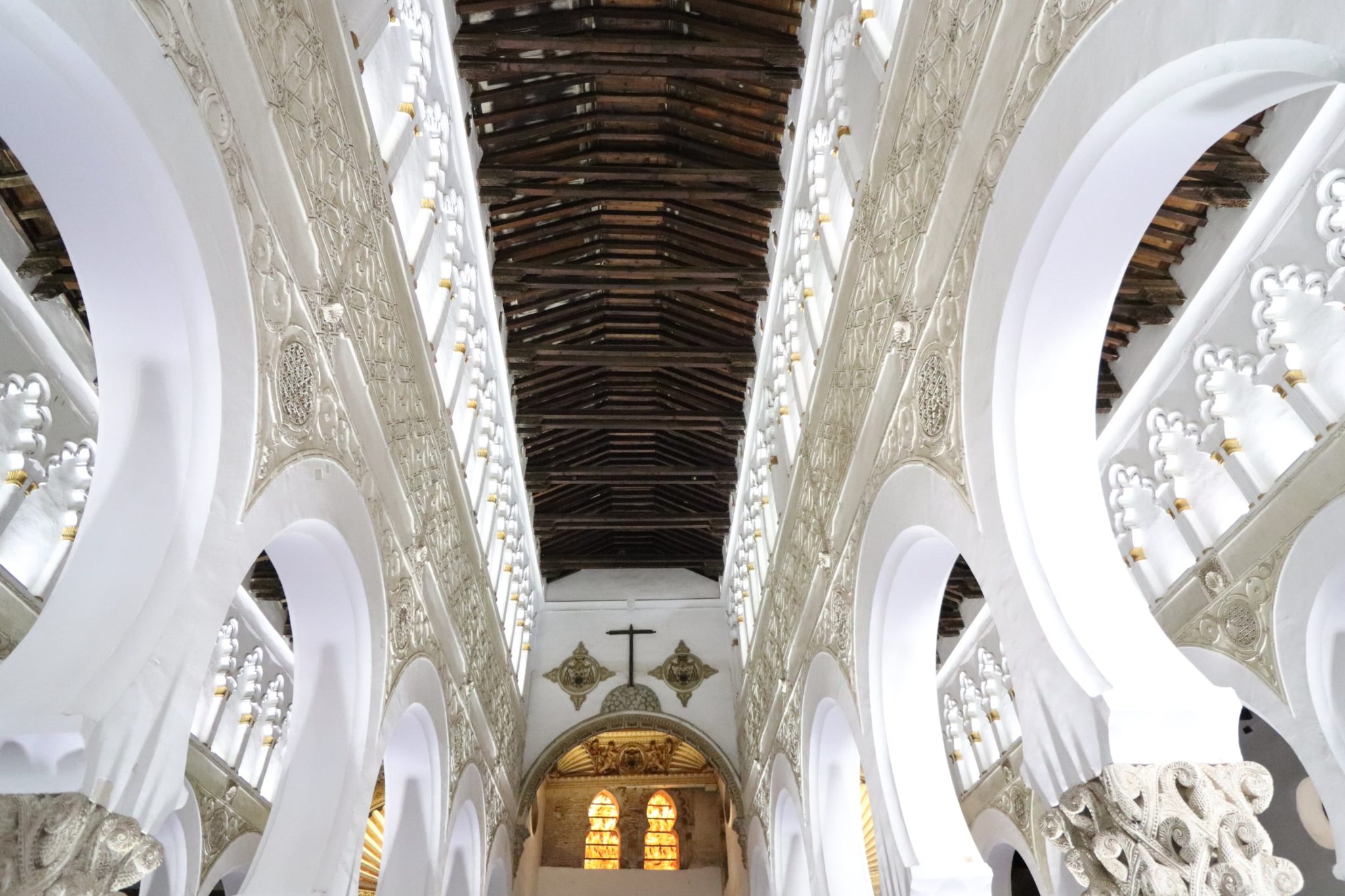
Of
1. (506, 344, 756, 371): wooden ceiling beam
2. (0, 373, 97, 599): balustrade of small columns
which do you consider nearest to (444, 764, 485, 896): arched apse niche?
(506, 344, 756, 371): wooden ceiling beam

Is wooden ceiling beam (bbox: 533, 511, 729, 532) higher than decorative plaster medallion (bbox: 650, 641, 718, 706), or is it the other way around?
wooden ceiling beam (bbox: 533, 511, 729, 532)

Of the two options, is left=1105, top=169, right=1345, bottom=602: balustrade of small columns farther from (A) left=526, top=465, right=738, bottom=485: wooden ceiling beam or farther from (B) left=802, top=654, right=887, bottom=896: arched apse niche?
(A) left=526, top=465, right=738, bottom=485: wooden ceiling beam

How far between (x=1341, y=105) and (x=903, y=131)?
2.10m

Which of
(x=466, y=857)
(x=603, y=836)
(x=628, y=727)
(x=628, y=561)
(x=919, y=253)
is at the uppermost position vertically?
(x=628, y=561)

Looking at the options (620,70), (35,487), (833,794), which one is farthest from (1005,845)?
(35,487)

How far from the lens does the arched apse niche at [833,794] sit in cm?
686

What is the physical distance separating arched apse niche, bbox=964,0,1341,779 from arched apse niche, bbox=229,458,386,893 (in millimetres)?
2643

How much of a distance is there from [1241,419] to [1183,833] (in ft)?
11.4

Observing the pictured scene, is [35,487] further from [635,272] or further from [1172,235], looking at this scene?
[1172,235]

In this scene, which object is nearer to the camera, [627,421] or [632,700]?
[627,421]

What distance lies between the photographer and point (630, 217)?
9.38 metres

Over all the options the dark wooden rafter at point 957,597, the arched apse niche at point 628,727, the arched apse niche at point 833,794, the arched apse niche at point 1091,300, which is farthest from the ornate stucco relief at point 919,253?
the arched apse niche at point 628,727

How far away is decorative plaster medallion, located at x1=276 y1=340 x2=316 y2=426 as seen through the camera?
368cm

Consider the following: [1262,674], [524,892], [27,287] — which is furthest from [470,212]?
[524,892]
